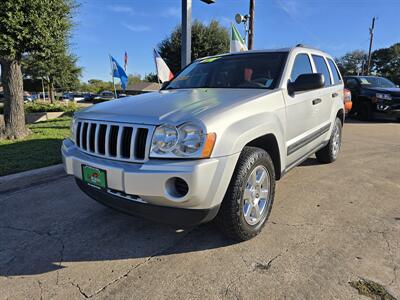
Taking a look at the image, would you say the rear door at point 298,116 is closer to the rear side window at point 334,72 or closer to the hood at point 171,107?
the hood at point 171,107

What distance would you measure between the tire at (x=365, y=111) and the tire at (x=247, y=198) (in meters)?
10.7

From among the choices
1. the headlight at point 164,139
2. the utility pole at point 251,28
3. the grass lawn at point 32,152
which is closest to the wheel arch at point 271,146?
the headlight at point 164,139

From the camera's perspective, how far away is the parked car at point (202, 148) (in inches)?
91.3

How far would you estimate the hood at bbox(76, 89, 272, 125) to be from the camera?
2467 millimetres

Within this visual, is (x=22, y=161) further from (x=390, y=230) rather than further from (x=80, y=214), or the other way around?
(x=390, y=230)

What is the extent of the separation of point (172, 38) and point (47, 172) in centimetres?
2322

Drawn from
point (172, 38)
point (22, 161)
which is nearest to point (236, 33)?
point (22, 161)

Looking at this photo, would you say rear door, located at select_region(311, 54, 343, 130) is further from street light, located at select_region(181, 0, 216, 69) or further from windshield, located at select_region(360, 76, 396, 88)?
windshield, located at select_region(360, 76, 396, 88)

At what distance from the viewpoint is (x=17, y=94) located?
7.37m

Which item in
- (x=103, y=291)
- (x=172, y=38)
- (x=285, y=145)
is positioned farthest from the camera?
(x=172, y=38)

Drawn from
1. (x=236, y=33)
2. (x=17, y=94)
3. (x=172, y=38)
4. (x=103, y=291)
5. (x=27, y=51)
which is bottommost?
(x=103, y=291)

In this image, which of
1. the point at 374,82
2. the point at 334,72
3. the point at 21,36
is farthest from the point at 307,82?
the point at 374,82

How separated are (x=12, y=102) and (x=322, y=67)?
653cm

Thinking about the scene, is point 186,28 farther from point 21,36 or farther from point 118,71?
point 21,36
